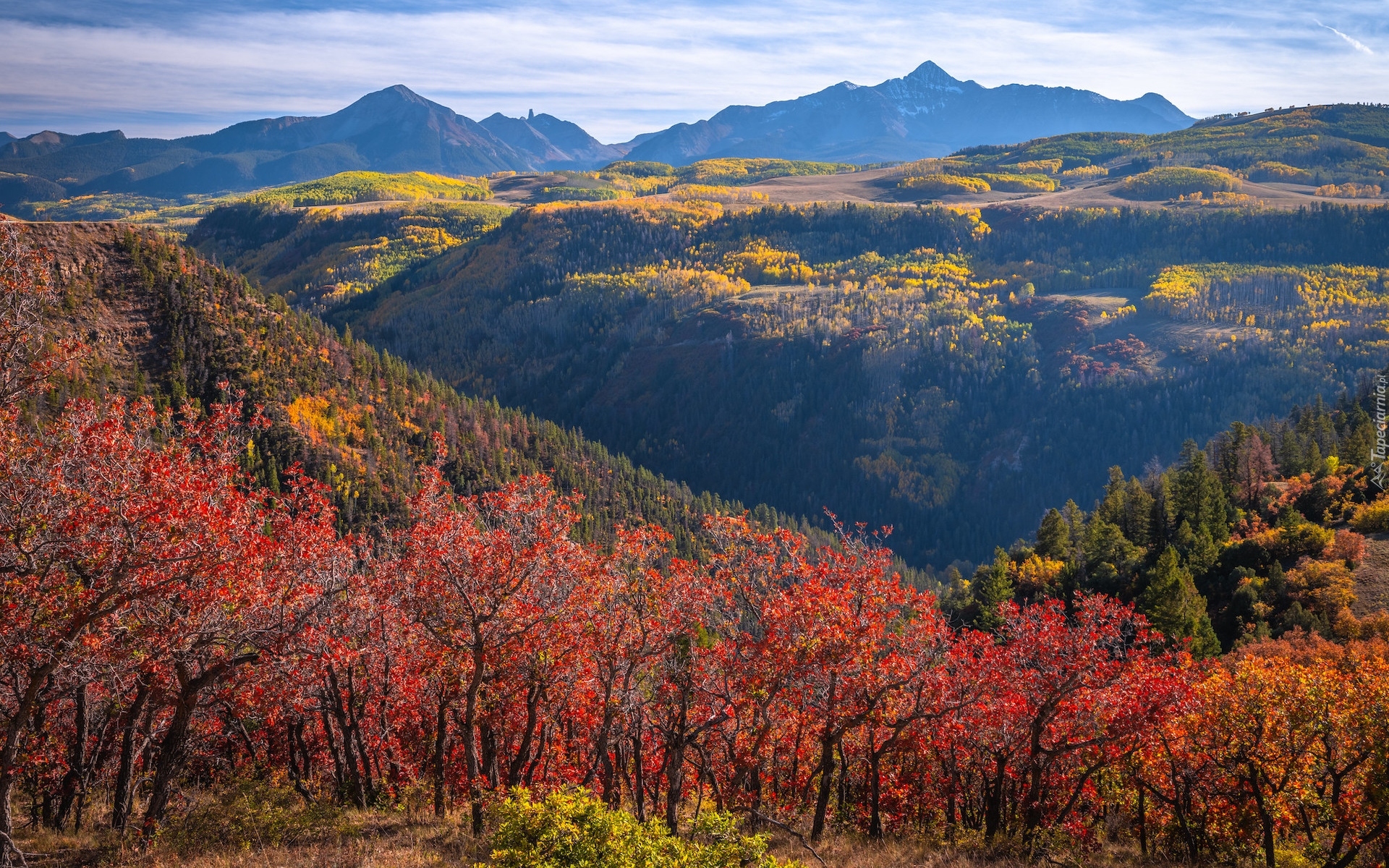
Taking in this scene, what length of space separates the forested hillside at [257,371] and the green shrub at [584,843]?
83.4 metres

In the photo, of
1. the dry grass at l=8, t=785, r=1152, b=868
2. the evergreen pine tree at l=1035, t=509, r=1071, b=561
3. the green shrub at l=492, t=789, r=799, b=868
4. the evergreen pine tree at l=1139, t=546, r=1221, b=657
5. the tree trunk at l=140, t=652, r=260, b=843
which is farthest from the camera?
the evergreen pine tree at l=1035, t=509, r=1071, b=561

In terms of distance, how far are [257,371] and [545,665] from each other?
406 ft

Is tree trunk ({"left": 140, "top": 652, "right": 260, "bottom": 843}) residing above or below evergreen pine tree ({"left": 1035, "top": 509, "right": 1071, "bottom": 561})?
above

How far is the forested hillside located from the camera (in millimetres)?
120688

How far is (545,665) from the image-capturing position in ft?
111

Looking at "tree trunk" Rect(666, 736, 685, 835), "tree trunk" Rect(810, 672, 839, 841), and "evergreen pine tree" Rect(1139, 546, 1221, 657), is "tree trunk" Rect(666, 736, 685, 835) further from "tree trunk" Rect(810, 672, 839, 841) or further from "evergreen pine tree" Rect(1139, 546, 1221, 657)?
"evergreen pine tree" Rect(1139, 546, 1221, 657)

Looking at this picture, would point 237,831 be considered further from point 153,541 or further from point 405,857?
point 153,541

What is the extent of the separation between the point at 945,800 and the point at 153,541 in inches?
1725

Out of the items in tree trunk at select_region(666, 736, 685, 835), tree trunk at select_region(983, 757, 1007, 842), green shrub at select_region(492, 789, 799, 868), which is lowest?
tree trunk at select_region(983, 757, 1007, 842)

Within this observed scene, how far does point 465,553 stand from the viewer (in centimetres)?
3022

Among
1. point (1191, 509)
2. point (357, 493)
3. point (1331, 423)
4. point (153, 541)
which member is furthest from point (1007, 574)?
point (153, 541)

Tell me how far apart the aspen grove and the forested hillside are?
65945 millimetres

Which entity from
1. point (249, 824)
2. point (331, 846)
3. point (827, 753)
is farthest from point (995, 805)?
point (249, 824)

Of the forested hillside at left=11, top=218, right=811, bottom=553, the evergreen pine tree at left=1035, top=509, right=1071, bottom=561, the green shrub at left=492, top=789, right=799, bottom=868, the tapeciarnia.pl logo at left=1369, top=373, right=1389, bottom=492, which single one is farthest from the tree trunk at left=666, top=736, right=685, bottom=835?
the tapeciarnia.pl logo at left=1369, top=373, right=1389, bottom=492
